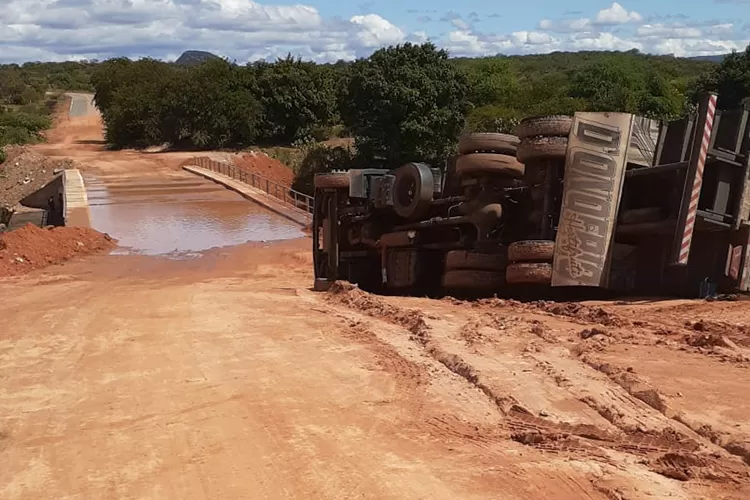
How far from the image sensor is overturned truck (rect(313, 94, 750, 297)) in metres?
8.53

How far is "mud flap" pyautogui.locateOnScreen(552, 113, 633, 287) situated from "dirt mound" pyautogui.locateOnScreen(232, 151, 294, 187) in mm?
35125

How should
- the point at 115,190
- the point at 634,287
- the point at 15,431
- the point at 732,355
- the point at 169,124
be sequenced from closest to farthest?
1. the point at 15,431
2. the point at 732,355
3. the point at 634,287
4. the point at 115,190
5. the point at 169,124

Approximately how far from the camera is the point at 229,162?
44469mm

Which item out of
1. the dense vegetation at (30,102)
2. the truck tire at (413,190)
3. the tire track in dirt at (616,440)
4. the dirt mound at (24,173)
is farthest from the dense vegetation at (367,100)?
the tire track in dirt at (616,440)

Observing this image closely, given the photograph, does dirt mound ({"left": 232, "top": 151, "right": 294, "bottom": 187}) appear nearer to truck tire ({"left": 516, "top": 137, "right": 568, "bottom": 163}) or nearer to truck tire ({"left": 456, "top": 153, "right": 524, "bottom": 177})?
truck tire ({"left": 456, "top": 153, "right": 524, "bottom": 177})

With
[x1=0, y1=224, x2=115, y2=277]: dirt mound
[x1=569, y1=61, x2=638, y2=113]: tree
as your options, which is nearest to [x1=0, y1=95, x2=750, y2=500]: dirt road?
[x1=0, y1=224, x2=115, y2=277]: dirt mound

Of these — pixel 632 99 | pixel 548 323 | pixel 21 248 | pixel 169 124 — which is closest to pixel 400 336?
pixel 548 323

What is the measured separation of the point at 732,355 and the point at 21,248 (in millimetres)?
17744

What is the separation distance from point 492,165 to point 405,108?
29.7m

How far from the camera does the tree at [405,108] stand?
131 feet

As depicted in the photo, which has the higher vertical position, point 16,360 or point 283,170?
point 16,360

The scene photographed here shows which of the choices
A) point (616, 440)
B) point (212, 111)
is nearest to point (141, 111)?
point (212, 111)

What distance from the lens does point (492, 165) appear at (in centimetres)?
1070

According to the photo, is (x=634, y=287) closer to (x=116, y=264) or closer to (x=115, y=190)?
(x=116, y=264)
